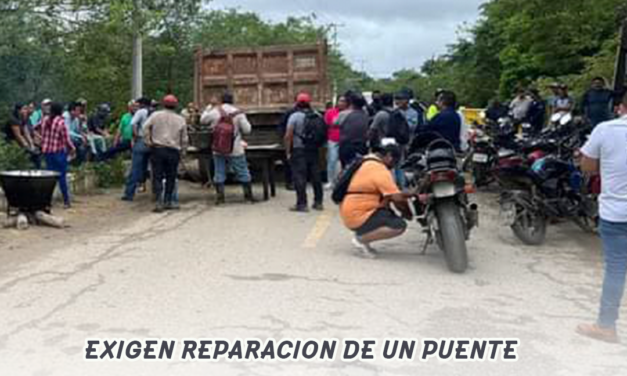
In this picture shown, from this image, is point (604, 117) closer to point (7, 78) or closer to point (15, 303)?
point (15, 303)

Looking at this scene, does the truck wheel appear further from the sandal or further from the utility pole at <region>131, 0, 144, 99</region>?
the utility pole at <region>131, 0, 144, 99</region>

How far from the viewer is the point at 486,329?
567cm

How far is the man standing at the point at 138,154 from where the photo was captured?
12.4m

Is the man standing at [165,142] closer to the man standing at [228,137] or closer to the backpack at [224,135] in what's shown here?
the backpack at [224,135]

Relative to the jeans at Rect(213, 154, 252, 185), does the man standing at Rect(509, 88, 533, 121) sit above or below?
above

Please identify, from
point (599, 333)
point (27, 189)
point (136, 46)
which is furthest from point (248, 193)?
point (599, 333)

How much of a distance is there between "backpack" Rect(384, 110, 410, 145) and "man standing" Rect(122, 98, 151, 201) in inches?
150

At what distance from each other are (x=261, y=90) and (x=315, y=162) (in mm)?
3896

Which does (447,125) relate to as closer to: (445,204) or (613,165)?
(445,204)

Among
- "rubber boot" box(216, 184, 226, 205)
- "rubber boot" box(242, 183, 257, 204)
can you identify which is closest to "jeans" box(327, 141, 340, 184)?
"rubber boot" box(242, 183, 257, 204)

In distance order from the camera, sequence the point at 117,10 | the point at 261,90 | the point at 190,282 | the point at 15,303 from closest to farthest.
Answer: the point at 15,303
the point at 190,282
the point at 117,10
the point at 261,90

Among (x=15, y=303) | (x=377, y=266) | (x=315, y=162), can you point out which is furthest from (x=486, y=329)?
(x=315, y=162)

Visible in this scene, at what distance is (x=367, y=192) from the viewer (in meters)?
8.09

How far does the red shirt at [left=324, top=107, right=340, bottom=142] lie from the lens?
12.9 metres
